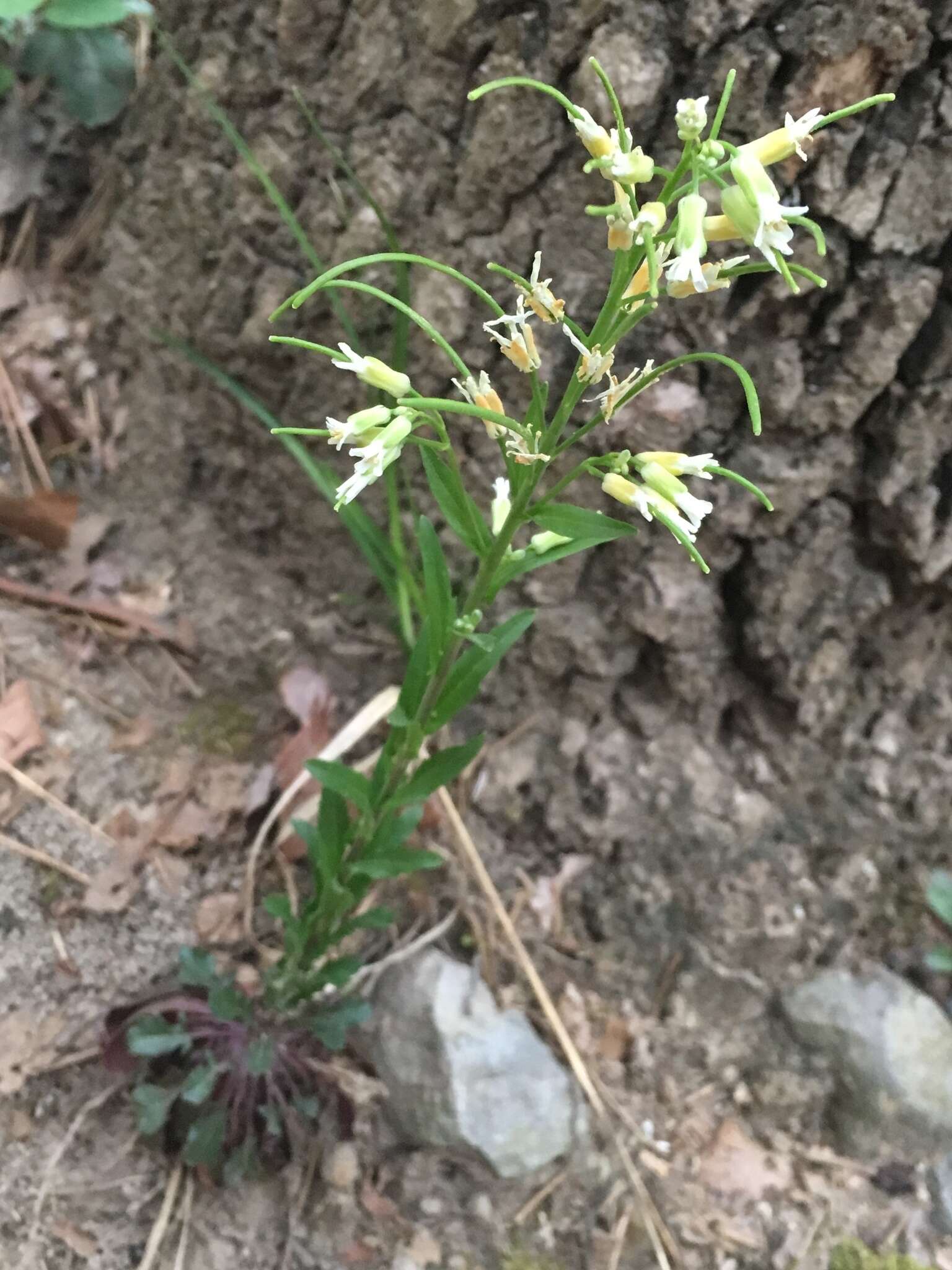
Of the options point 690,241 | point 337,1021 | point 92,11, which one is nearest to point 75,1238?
point 337,1021

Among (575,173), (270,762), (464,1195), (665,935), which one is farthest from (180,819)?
(575,173)

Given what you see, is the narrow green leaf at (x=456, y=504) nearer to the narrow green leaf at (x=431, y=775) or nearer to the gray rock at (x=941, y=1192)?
the narrow green leaf at (x=431, y=775)

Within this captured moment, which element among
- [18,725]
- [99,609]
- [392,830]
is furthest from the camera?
[99,609]

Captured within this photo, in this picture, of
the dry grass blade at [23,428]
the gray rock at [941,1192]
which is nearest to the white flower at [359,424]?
the dry grass blade at [23,428]

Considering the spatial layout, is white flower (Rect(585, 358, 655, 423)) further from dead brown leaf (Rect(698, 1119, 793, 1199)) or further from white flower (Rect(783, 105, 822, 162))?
dead brown leaf (Rect(698, 1119, 793, 1199))

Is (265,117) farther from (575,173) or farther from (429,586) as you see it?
(429,586)

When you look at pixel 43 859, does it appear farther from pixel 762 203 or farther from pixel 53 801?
pixel 762 203

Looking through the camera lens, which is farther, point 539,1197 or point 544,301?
point 539,1197
